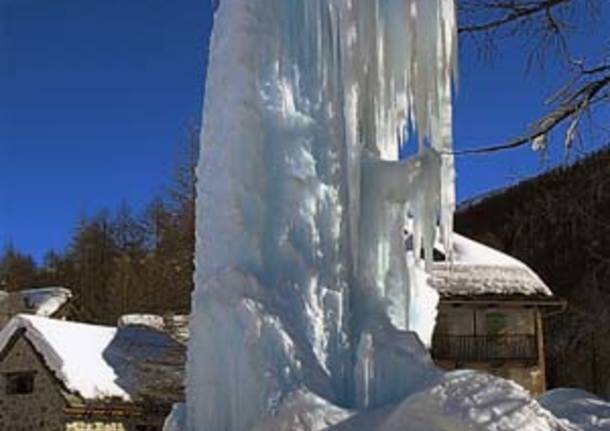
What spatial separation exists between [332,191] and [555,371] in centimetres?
2169

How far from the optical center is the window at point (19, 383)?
18562 mm

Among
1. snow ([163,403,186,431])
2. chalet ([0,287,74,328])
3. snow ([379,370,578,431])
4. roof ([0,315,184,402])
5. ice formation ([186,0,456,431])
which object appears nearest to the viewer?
snow ([379,370,578,431])

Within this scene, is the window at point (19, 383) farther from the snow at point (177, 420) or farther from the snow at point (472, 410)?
the snow at point (472, 410)

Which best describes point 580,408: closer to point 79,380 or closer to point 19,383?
point 79,380

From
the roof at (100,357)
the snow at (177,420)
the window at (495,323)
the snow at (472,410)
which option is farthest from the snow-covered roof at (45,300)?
the snow at (472,410)

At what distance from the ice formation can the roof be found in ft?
31.1

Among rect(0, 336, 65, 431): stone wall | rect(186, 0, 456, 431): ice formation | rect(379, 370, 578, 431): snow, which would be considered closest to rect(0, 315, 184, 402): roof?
rect(0, 336, 65, 431): stone wall

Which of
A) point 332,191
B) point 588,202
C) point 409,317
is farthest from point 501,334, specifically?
point 588,202

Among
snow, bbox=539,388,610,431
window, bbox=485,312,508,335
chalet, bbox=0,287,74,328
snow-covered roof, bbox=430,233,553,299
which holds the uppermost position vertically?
snow-covered roof, bbox=430,233,553,299

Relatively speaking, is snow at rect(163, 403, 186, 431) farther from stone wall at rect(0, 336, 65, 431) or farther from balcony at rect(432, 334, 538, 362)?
balcony at rect(432, 334, 538, 362)

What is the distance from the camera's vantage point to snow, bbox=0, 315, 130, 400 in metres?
17.9

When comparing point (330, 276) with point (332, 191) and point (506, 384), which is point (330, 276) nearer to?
point (332, 191)

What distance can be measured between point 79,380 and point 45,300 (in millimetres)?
10504

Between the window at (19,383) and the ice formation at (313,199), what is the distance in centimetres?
1076
